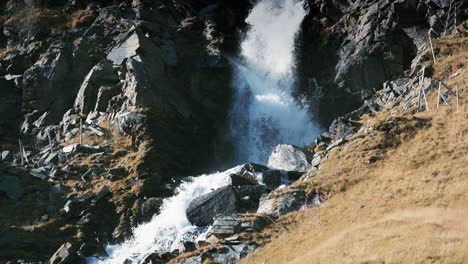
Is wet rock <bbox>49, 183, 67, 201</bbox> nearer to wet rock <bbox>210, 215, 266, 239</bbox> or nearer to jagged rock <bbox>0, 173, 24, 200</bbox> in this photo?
jagged rock <bbox>0, 173, 24, 200</bbox>

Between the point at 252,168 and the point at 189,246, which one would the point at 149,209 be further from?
the point at 189,246

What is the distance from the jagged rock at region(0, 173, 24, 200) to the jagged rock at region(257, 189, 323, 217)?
58.9 feet

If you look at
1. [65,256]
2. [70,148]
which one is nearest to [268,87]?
→ [70,148]

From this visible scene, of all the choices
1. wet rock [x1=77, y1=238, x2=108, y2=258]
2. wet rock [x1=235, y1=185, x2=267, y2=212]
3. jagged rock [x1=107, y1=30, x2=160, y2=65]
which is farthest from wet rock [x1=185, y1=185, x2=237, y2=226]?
jagged rock [x1=107, y1=30, x2=160, y2=65]

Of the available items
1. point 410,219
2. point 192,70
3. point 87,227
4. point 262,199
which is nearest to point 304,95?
point 192,70

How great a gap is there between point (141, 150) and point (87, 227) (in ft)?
28.6

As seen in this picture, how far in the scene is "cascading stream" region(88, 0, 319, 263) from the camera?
34219 mm

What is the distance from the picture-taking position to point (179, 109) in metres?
47.1

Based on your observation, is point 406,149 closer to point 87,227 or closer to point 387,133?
point 387,133

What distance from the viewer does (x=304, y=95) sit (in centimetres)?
4953

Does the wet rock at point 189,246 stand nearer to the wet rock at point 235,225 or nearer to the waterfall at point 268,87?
the wet rock at point 235,225

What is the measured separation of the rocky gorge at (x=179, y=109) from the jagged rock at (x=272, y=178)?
0.07m

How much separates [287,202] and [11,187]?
2036cm

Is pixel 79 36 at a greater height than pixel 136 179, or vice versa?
pixel 79 36
